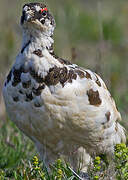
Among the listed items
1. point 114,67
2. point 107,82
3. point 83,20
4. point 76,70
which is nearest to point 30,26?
point 76,70

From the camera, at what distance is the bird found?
151 inches

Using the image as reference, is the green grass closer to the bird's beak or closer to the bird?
the bird

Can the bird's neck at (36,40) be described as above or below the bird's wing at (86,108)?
above

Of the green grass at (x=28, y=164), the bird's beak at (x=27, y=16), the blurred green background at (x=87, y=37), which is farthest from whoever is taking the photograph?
the blurred green background at (x=87, y=37)

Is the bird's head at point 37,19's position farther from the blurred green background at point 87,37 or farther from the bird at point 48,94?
the blurred green background at point 87,37

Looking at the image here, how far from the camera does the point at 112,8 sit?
12094 mm

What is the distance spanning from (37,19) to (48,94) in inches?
22.6

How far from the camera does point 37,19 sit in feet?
12.6

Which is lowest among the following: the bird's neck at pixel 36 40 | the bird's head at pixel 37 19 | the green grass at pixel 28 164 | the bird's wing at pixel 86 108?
the green grass at pixel 28 164

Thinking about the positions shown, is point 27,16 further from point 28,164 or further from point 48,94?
point 28,164

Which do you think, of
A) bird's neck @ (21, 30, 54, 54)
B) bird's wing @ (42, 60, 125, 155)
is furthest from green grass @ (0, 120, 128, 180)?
bird's neck @ (21, 30, 54, 54)

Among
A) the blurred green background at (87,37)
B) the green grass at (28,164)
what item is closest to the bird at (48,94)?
the green grass at (28,164)

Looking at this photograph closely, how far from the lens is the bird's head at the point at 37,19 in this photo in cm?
381

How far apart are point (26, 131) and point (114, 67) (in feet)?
16.8
